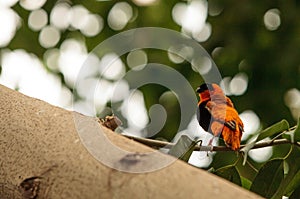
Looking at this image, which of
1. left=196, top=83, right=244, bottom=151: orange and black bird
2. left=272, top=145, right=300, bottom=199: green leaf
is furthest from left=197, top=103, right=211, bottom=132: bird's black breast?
left=272, top=145, right=300, bottom=199: green leaf

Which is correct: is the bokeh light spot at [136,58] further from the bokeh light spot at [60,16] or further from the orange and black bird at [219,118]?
the orange and black bird at [219,118]

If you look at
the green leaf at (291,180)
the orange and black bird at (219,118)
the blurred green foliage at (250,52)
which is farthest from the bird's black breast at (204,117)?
the blurred green foliage at (250,52)

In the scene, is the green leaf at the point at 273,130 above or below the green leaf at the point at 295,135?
below

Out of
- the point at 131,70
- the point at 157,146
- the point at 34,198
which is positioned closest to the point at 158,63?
the point at 131,70

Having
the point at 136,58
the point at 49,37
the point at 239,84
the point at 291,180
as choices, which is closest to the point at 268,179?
the point at 291,180

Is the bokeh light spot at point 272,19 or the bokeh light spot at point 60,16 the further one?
the bokeh light spot at point 60,16

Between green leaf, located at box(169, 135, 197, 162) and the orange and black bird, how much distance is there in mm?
23

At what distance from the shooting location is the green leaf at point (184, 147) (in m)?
0.77

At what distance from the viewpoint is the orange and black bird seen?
31.3 inches

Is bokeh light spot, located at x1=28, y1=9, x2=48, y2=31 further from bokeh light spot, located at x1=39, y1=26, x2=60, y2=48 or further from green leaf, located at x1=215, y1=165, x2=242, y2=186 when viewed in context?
green leaf, located at x1=215, y1=165, x2=242, y2=186

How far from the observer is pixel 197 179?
19.1 inches

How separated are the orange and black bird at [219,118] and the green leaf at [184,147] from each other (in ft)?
0.07

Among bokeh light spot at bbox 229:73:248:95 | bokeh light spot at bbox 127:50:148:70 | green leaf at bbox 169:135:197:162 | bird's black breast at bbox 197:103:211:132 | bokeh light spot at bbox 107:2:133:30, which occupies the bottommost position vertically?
bokeh light spot at bbox 127:50:148:70

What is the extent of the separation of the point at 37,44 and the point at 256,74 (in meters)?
0.73
